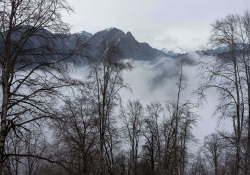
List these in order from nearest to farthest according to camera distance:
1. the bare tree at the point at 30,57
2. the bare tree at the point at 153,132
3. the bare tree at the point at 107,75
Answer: the bare tree at the point at 30,57 → the bare tree at the point at 107,75 → the bare tree at the point at 153,132

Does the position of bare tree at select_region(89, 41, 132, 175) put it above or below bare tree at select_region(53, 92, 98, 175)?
above

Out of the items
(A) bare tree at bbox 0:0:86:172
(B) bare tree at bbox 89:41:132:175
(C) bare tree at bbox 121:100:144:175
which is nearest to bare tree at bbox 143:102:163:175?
(C) bare tree at bbox 121:100:144:175

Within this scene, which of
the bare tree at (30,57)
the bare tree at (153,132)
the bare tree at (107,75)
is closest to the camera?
the bare tree at (30,57)

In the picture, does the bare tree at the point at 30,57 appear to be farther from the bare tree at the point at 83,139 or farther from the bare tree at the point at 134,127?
the bare tree at the point at 134,127

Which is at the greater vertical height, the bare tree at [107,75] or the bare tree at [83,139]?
the bare tree at [107,75]

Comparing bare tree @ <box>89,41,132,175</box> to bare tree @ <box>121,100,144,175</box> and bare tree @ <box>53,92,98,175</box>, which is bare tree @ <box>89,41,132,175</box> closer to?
bare tree @ <box>53,92,98,175</box>

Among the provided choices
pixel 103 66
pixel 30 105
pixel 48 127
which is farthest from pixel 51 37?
pixel 103 66

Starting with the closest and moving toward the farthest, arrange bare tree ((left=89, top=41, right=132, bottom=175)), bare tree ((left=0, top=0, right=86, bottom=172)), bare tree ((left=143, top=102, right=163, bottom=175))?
bare tree ((left=0, top=0, right=86, bottom=172)), bare tree ((left=89, top=41, right=132, bottom=175)), bare tree ((left=143, top=102, right=163, bottom=175))

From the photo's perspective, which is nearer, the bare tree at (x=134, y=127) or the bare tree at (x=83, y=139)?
the bare tree at (x=83, y=139)

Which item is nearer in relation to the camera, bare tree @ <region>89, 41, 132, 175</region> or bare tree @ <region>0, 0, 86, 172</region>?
bare tree @ <region>0, 0, 86, 172</region>

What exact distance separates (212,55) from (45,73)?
8411 mm

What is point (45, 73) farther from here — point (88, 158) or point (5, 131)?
point (88, 158)

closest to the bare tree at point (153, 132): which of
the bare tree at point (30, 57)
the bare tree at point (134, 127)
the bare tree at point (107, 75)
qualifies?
the bare tree at point (134, 127)

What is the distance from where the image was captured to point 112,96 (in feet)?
37.9
